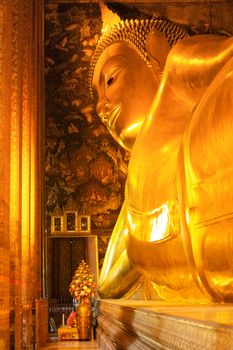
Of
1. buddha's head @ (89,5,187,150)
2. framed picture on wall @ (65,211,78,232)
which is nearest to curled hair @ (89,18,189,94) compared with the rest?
buddha's head @ (89,5,187,150)

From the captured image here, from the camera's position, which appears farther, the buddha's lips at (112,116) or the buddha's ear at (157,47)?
the buddha's lips at (112,116)

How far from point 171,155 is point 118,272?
261cm

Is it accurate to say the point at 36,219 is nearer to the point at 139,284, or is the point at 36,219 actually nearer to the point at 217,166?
the point at 139,284

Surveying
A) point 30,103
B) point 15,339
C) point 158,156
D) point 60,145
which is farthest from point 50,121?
point 158,156

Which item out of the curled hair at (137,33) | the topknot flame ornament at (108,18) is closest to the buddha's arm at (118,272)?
the curled hair at (137,33)

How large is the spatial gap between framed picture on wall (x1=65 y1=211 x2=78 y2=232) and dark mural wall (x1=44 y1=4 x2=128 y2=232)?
121 millimetres

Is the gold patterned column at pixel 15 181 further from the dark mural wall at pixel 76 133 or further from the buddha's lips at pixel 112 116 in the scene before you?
the dark mural wall at pixel 76 133

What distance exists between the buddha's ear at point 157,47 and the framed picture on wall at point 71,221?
16.6 ft

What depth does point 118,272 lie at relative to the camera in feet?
19.8

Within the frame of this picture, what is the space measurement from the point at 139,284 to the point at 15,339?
4.77ft

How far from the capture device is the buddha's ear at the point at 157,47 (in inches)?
219

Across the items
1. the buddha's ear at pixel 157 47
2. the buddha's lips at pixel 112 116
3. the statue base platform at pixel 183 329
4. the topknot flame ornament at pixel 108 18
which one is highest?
the topknot flame ornament at pixel 108 18

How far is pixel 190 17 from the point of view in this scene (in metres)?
11.7

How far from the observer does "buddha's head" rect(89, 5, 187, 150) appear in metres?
5.97
